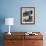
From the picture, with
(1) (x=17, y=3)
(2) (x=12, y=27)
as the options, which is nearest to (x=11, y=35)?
(2) (x=12, y=27)

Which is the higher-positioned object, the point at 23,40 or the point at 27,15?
the point at 27,15

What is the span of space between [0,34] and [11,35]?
68 centimetres

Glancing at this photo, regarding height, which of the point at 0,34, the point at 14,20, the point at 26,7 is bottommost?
the point at 0,34

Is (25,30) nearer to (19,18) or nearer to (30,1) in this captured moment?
(19,18)

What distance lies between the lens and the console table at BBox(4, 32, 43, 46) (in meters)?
3.98

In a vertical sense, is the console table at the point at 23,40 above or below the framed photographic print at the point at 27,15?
below

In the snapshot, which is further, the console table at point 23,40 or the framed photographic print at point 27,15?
the framed photographic print at point 27,15

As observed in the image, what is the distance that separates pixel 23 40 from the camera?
4.00 m

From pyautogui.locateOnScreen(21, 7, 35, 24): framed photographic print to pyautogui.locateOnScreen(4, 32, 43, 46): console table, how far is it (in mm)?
685

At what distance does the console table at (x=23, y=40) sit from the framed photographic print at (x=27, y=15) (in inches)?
27.0

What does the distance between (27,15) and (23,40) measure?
936 mm

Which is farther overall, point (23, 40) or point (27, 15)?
point (27, 15)

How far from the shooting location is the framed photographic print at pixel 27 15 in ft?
14.7

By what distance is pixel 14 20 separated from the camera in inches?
177
